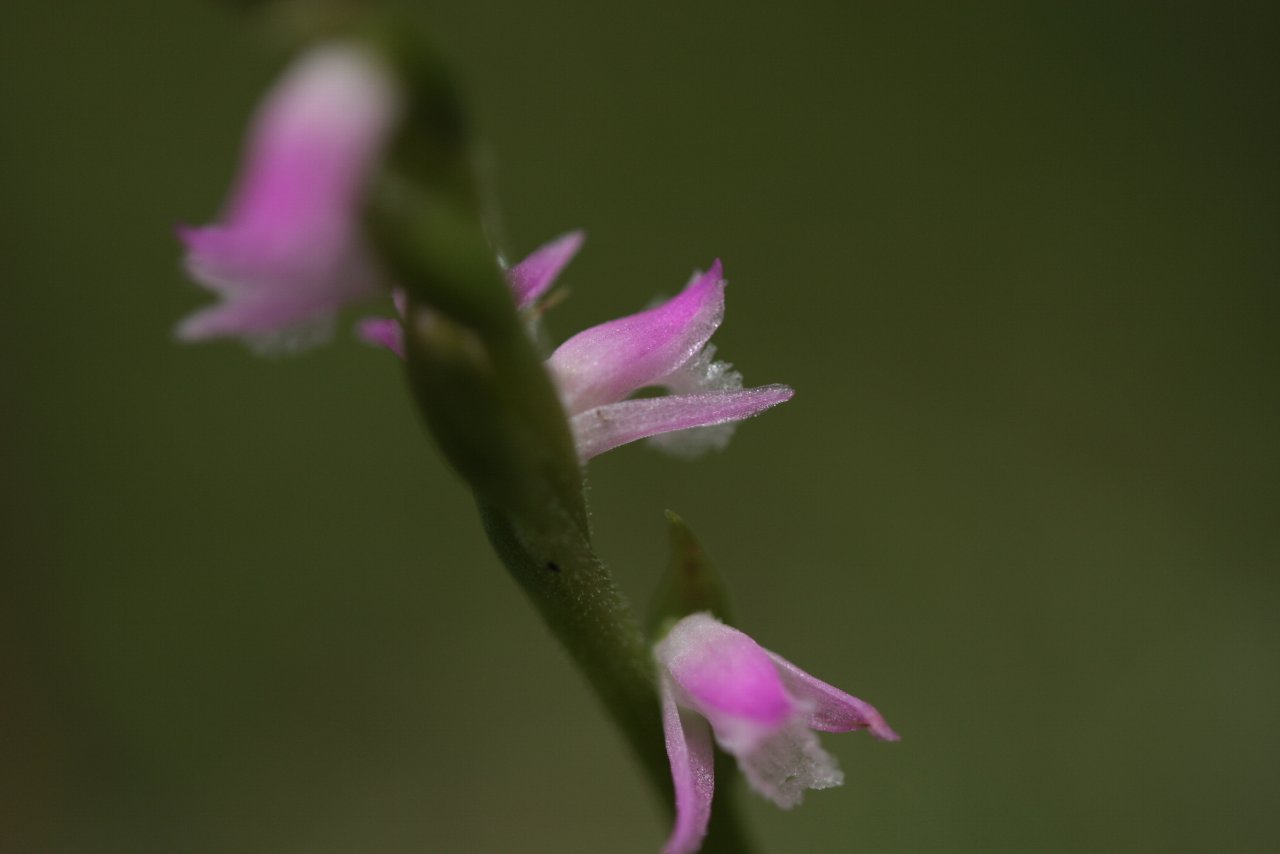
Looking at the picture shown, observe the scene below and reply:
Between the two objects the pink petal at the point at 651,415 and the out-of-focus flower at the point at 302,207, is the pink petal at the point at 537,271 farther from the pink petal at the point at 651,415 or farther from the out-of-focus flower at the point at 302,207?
the out-of-focus flower at the point at 302,207

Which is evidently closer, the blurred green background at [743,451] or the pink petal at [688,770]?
the pink petal at [688,770]

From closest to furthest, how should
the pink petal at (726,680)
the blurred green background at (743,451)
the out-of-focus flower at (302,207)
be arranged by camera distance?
1. the out-of-focus flower at (302,207)
2. the pink petal at (726,680)
3. the blurred green background at (743,451)

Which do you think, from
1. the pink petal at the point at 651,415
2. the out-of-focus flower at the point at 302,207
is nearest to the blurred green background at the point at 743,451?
the pink petal at the point at 651,415

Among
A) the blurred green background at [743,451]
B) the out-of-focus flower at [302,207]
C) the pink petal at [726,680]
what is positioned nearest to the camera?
the out-of-focus flower at [302,207]

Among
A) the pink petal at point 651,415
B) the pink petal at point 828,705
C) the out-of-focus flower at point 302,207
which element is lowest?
the pink petal at point 828,705

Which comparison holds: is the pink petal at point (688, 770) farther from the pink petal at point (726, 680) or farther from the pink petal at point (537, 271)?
the pink petal at point (537, 271)

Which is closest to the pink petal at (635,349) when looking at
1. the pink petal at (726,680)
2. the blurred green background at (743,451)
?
the pink petal at (726,680)

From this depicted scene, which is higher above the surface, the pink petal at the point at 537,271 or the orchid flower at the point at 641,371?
the pink petal at the point at 537,271

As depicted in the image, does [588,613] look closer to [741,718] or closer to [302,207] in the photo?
[741,718]
